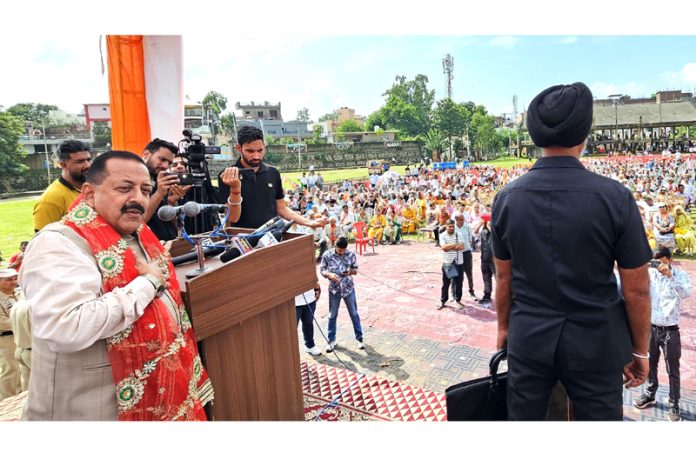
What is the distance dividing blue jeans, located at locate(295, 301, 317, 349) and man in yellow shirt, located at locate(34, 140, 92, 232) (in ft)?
7.77

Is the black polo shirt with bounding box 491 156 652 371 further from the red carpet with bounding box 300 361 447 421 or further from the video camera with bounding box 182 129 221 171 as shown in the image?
the red carpet with bounding box 300 361 447 421

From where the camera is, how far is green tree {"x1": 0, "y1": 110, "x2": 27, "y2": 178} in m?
22.5

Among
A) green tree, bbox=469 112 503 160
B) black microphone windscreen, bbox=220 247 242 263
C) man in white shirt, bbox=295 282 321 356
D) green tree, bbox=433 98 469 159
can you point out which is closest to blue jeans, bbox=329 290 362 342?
man in white shirt, bbox=295 282 321 356

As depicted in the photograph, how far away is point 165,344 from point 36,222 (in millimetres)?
1886

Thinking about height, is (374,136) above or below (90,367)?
above

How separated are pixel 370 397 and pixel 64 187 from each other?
113 inches

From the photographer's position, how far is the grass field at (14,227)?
12891mm

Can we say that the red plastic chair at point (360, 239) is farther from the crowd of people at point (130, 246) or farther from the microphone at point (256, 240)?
the microphone at point (256, 240)

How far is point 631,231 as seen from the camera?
1474 mm

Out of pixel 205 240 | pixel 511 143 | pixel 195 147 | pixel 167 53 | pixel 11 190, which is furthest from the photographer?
pixel 511 143

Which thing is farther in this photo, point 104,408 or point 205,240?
point 205,240

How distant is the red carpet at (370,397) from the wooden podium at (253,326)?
1.20 metres

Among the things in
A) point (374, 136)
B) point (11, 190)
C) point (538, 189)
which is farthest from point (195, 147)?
point (374, 136)

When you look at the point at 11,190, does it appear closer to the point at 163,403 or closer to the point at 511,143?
the point at 163,403
